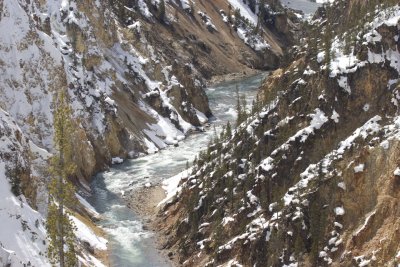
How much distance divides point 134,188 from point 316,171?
78.9 ft

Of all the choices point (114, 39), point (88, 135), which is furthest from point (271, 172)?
point (114, 39)

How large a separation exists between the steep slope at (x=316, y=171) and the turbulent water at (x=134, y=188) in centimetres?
239

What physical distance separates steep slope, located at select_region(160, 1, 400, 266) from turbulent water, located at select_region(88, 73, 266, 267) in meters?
2.39

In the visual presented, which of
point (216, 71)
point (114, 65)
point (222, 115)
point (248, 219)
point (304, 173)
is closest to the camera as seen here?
point (304, 173)

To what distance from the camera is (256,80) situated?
10094cm

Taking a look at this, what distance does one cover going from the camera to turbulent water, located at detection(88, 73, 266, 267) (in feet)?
137

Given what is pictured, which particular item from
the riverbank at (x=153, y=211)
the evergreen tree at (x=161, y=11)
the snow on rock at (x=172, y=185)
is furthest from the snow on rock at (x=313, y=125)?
the evergreen tree at (x=161, y=11)

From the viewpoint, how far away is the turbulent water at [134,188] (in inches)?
1649

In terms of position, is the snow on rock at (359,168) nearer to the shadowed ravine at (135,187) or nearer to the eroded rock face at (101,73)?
the shadowed ravine at (135,187)

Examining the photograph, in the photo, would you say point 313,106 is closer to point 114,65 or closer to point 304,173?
point 304,173

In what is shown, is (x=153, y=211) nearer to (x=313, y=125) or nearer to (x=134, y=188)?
(x=134, y=188)

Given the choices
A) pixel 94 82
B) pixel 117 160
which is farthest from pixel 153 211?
pixel 94 82

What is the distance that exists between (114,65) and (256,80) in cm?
3392

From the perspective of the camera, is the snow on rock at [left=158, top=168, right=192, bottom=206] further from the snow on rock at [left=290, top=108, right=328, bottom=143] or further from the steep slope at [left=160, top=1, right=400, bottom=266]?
the snow on rock at [left=290, top=108, right=328, bottom=143]
